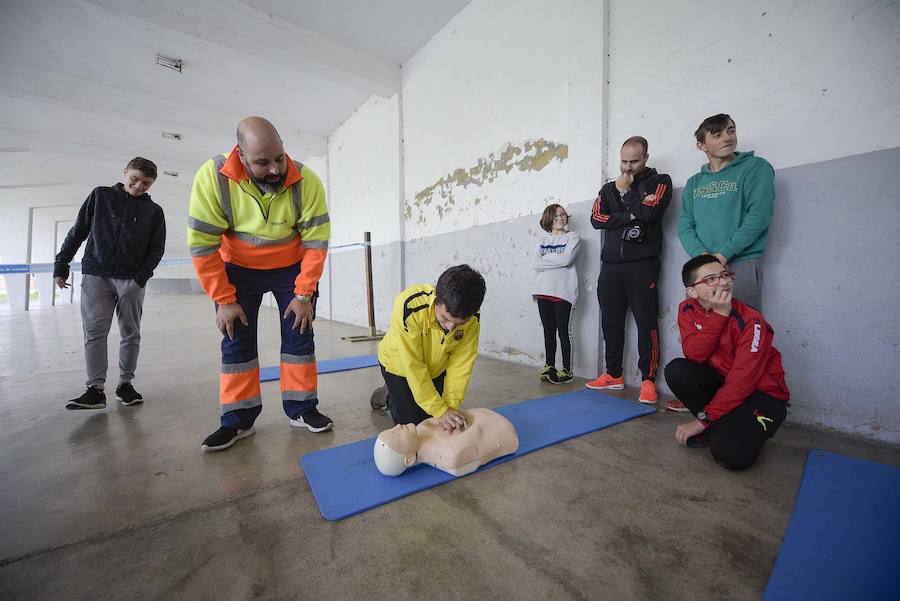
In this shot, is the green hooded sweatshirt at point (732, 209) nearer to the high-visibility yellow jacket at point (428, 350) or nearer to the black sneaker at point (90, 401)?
the high-visibility yellow jacket at point (428, 350)

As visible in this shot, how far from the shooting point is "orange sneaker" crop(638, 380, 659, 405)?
221 cm

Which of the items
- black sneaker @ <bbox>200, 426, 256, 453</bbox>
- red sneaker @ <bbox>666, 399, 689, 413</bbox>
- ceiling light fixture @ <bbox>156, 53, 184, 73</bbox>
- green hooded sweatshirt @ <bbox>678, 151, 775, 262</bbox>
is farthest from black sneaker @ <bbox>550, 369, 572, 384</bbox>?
ceiling light fixture @ <bbox>156, 53, 184, 73</bbox>

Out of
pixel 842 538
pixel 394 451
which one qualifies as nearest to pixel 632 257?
pixel 842 538

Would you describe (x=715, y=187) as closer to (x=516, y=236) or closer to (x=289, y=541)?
(x=516, y=236)

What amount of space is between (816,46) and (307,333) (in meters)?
2.73

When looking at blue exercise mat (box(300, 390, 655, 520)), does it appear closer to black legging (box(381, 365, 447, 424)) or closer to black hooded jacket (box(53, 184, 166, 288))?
black legging (box(381, 365, 447, 424))

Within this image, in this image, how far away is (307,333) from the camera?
1.83 m

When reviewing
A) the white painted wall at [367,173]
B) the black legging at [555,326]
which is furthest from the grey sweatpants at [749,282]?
the white painted wall at [367,173]

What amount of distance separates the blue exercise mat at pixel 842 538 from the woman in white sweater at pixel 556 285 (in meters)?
1.45

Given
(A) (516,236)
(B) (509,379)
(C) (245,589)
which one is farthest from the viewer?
(A) (516,236)

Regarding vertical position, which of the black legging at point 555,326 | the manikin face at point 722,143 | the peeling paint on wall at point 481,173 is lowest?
the black legging at point 555,326

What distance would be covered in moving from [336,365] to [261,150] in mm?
2100

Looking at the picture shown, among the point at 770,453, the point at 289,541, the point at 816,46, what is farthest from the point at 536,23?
the point at 289,541

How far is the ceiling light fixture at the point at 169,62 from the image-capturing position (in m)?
4.43
